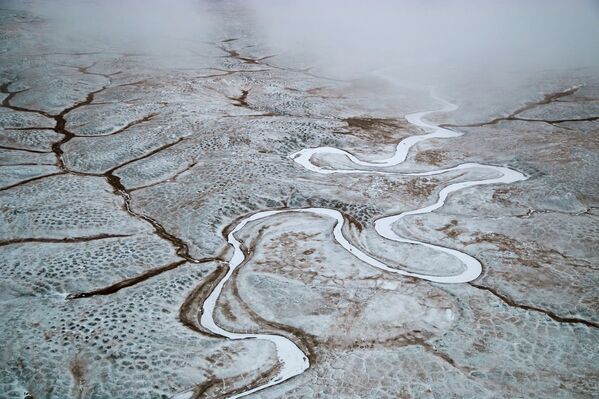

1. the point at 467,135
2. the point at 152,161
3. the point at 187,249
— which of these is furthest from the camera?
the point at 467,135

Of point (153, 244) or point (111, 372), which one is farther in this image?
point (153, 244)

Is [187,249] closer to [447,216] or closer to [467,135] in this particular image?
[447,216]

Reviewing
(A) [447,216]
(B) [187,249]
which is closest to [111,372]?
(B) [187,249]

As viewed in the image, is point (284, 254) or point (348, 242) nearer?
point (284, 254)
